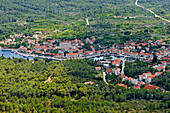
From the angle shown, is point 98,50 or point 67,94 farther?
point 98,50

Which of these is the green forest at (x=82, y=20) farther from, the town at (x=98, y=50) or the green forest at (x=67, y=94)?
the green forest at (x=67, y=94)

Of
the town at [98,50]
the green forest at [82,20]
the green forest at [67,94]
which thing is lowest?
the green forest at [67,94]

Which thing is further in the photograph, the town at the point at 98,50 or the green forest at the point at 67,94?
the town at the point at 98,50

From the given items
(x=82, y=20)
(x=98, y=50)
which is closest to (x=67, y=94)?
(x=98, y=50)

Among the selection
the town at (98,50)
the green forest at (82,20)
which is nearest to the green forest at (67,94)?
the town at (98,50)

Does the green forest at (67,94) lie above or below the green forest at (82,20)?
below

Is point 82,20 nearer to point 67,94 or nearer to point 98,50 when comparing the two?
point 98,50

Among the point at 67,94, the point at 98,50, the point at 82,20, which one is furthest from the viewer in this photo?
the point at 82,20

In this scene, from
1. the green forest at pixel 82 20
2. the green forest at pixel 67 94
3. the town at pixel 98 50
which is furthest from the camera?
the green forest at pixel 82 20

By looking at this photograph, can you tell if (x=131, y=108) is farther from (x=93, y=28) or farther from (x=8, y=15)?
(x=8, y=15)
